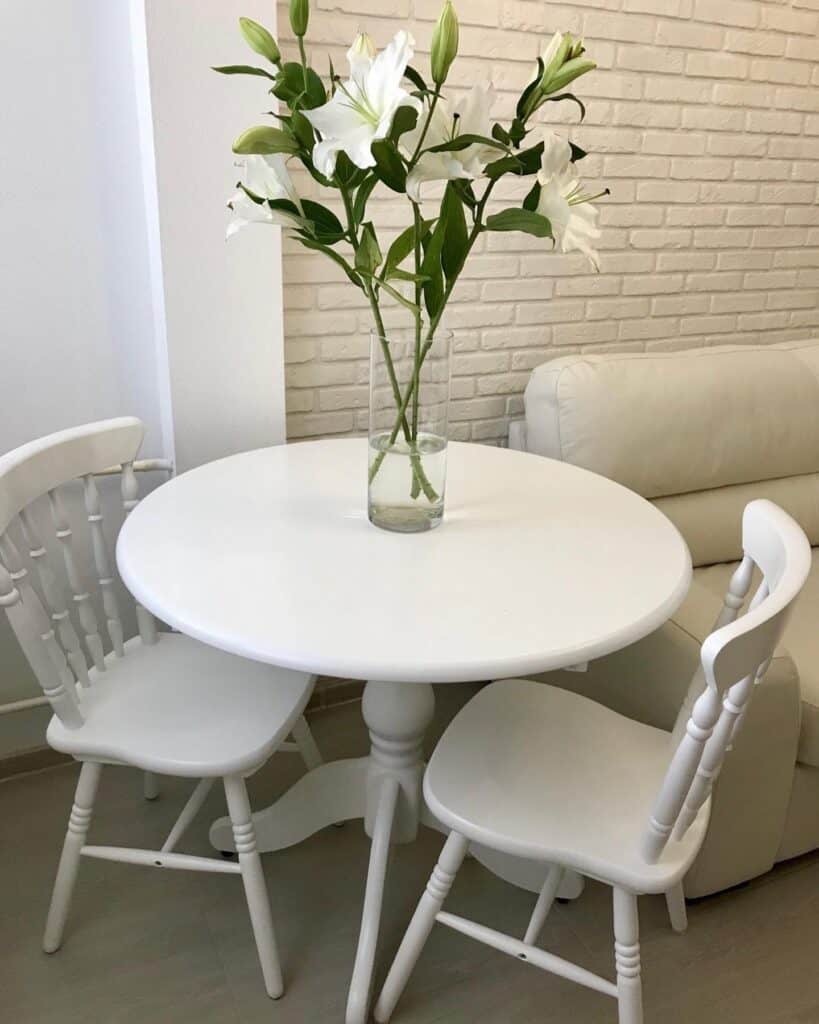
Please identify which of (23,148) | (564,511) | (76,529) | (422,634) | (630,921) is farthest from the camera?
(76,529)

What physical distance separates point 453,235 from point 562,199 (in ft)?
0.52

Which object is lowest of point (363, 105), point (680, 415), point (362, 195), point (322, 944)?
point (322, 944)

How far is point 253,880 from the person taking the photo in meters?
1.42

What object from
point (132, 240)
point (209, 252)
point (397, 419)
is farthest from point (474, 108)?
point (132, 240)

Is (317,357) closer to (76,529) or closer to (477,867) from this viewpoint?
(76,529)

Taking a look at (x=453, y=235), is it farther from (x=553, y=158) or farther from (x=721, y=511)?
(x=721, y=511)

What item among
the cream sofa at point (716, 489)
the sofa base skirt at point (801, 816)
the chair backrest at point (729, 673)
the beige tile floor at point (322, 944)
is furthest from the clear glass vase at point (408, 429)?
the sofa base skirt at point (801, 816)

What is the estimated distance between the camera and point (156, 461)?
1.71m

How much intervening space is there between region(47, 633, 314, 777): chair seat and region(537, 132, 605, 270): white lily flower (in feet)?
2.66

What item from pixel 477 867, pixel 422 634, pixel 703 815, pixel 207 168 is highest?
pixel 207 168

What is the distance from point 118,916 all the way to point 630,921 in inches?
37.5

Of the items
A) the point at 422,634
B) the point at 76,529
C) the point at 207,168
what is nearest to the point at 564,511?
the point at 422,634

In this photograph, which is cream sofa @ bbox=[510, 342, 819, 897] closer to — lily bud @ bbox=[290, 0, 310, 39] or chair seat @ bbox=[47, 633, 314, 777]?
chair seat @ bbox=[47, 633, 314, 777]

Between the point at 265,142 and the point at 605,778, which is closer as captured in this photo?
the point at 265,142
